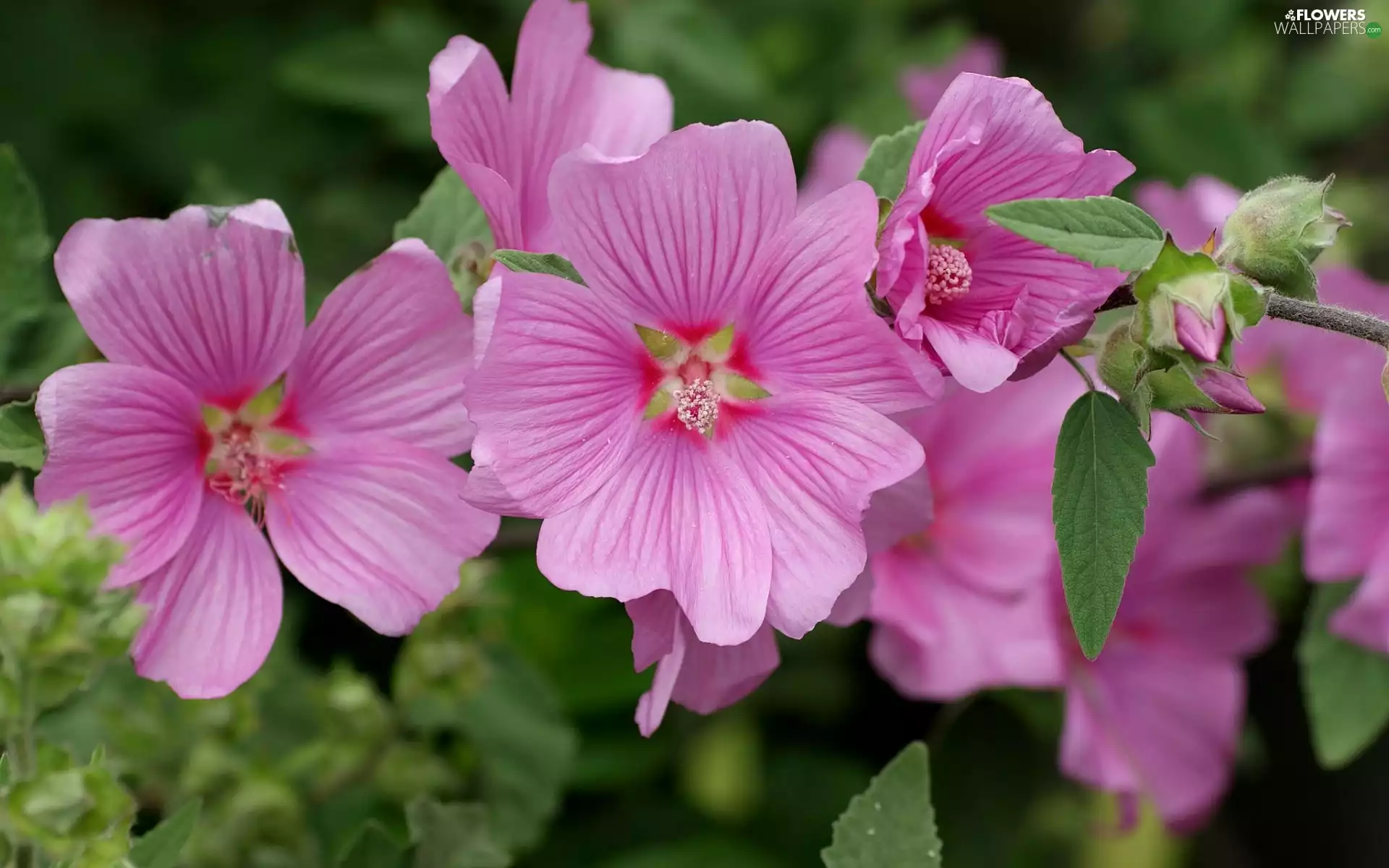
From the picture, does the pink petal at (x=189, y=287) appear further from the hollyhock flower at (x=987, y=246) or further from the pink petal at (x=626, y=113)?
the hollyhock flower at (x=987, y=246)

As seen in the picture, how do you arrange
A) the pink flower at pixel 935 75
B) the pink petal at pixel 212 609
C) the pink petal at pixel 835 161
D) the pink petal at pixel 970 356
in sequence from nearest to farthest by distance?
the pink petal at pixel 970 356, the pink petal at pixel 212 609, the pink petal at pixel 835 161, the pink flower at pixel 935 75

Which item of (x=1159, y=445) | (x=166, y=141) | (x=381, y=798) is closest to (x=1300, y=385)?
(x=1159, y=445)

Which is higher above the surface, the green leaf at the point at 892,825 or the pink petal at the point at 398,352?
the pink petal at the point at 398,352

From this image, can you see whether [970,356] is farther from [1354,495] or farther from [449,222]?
[1354,495]

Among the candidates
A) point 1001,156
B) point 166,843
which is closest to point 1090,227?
point 1001,156

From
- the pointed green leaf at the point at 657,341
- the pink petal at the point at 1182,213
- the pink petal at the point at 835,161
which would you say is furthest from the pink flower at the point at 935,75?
the pointed green leaf at the point at 657,341

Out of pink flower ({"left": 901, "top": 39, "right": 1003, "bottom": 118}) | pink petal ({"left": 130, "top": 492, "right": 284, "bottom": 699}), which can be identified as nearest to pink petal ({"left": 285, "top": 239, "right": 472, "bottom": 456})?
pink petal ({"left": 130, "top": 492, "right": 284, "bottom": 699})

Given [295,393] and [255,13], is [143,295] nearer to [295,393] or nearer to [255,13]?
[295,393]
